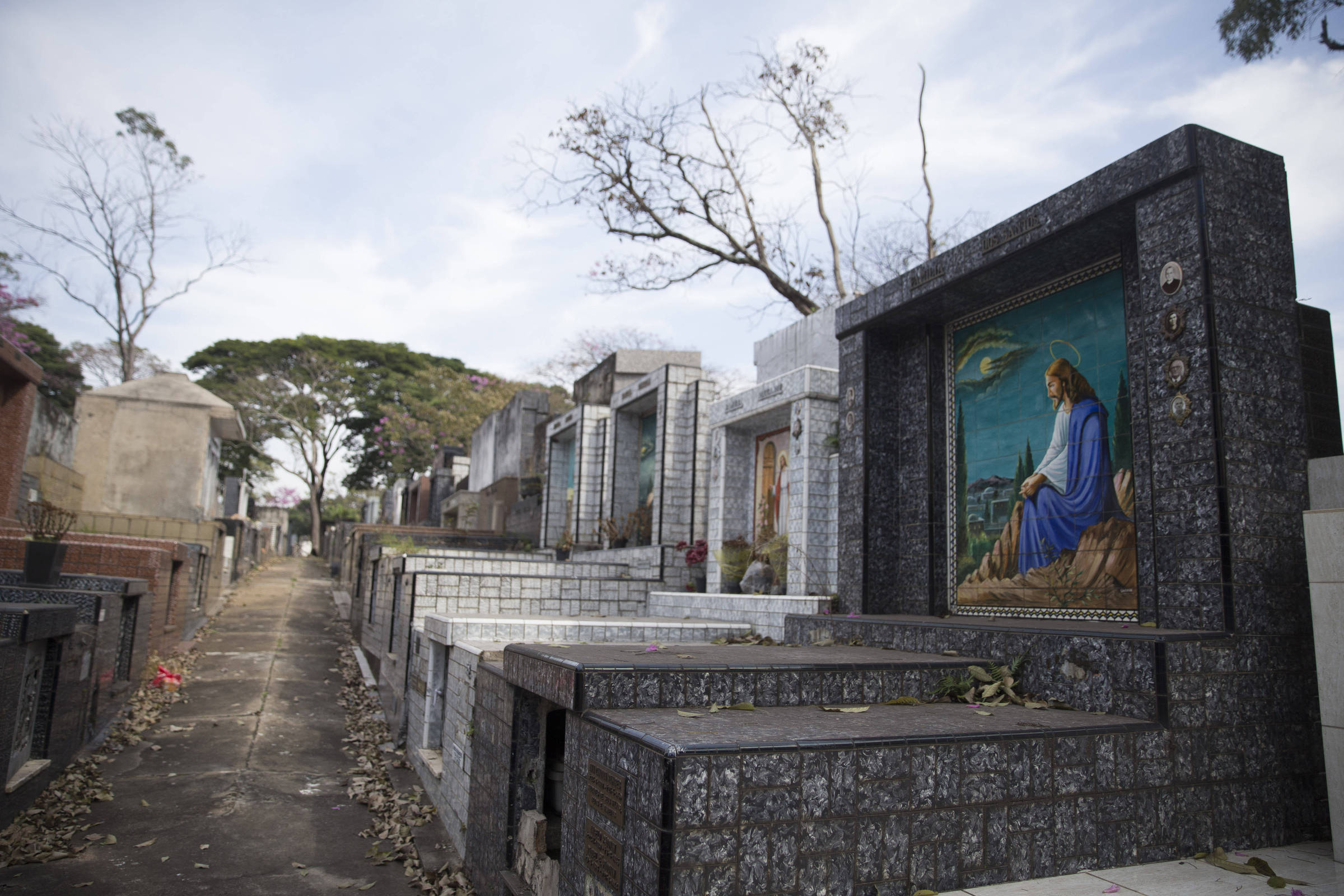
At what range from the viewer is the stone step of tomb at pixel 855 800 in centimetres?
261

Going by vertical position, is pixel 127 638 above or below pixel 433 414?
below

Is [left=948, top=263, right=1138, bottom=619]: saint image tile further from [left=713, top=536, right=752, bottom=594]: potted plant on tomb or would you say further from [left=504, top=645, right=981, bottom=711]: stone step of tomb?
[left=713, top=536, right=752, bottom=594]: potted plant on tomb

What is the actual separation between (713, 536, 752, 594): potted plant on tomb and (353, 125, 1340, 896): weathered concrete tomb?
51.2 inches

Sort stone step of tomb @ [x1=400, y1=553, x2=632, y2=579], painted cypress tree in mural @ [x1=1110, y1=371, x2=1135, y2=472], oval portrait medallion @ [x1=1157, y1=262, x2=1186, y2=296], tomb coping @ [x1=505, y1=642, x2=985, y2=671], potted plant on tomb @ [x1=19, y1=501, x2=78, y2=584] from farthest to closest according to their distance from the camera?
stone step of tomb @ [x1=400, y1=553, x2=632, y2=579]
potted plant on tomb @ [x1=19, y1=501, x2=78, y2=584]
painted cypress tree in mural @ [x1=1110, y1=371, x2=1135, y2=472]
oval portrait medallion @ [x1=1157, y1=262, x2=1186, y2=296]
tomb coping @ [x1=505, y1=642, x2=985, y2=671]

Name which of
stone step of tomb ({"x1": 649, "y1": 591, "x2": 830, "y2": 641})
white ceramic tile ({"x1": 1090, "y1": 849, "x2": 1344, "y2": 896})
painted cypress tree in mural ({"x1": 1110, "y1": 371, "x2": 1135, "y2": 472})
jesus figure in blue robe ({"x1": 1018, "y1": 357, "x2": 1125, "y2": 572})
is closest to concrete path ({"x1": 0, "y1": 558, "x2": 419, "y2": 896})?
stone step of tomb ({"x1": 649, "y1": 591, "x2": 830, "y2": 641})

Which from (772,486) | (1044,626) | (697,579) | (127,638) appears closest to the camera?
(1044,626)

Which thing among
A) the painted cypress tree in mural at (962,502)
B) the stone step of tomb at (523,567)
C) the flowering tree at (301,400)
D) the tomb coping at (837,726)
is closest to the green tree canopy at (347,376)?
the flowering tree at (301,400)

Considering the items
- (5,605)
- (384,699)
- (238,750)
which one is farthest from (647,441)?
(5,605)

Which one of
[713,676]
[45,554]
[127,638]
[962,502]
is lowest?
[127,638]

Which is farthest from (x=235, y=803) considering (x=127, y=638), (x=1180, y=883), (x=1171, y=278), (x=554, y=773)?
(x=1171, y=278)

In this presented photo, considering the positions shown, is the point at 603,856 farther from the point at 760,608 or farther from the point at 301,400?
the point at 301,400

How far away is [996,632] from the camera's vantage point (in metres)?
4.45

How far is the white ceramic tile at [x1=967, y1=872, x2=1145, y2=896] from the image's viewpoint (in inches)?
114

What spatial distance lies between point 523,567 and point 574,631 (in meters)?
4.35
